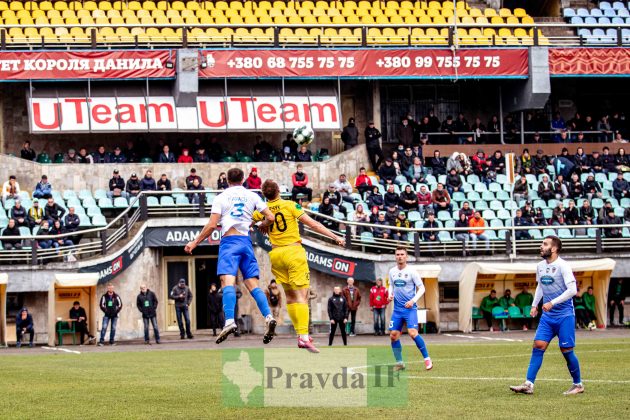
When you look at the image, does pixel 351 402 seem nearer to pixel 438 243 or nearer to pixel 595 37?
pixel 438 243

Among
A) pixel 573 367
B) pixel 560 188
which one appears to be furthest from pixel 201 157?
pixel 573 367

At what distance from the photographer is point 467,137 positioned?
145 feet

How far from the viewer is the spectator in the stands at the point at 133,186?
125ft

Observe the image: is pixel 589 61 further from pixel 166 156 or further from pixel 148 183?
pixel 148 183

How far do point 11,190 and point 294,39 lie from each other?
1167cm

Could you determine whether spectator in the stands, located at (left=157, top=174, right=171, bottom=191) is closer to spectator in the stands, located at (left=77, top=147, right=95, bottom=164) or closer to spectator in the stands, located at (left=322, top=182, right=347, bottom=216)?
spectator in the stands, located at (left=77, top=147, right=95, bottom=164)

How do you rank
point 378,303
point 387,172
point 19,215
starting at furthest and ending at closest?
point 387,172, point 19,215, point 378,303

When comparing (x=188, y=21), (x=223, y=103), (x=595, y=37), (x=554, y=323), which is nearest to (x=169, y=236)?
(x=223, y=103)

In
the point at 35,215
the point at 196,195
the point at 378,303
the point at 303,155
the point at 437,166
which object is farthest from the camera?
the point at 437,166

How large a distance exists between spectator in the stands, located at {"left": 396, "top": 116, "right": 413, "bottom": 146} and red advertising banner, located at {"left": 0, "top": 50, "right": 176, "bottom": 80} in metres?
8.26

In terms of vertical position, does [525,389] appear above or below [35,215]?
below

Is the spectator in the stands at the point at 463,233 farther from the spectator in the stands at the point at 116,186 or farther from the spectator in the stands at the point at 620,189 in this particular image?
the spectator in the stands at the point at 116,186

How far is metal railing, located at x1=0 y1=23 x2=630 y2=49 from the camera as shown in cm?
4178

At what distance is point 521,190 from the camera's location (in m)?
40.8
